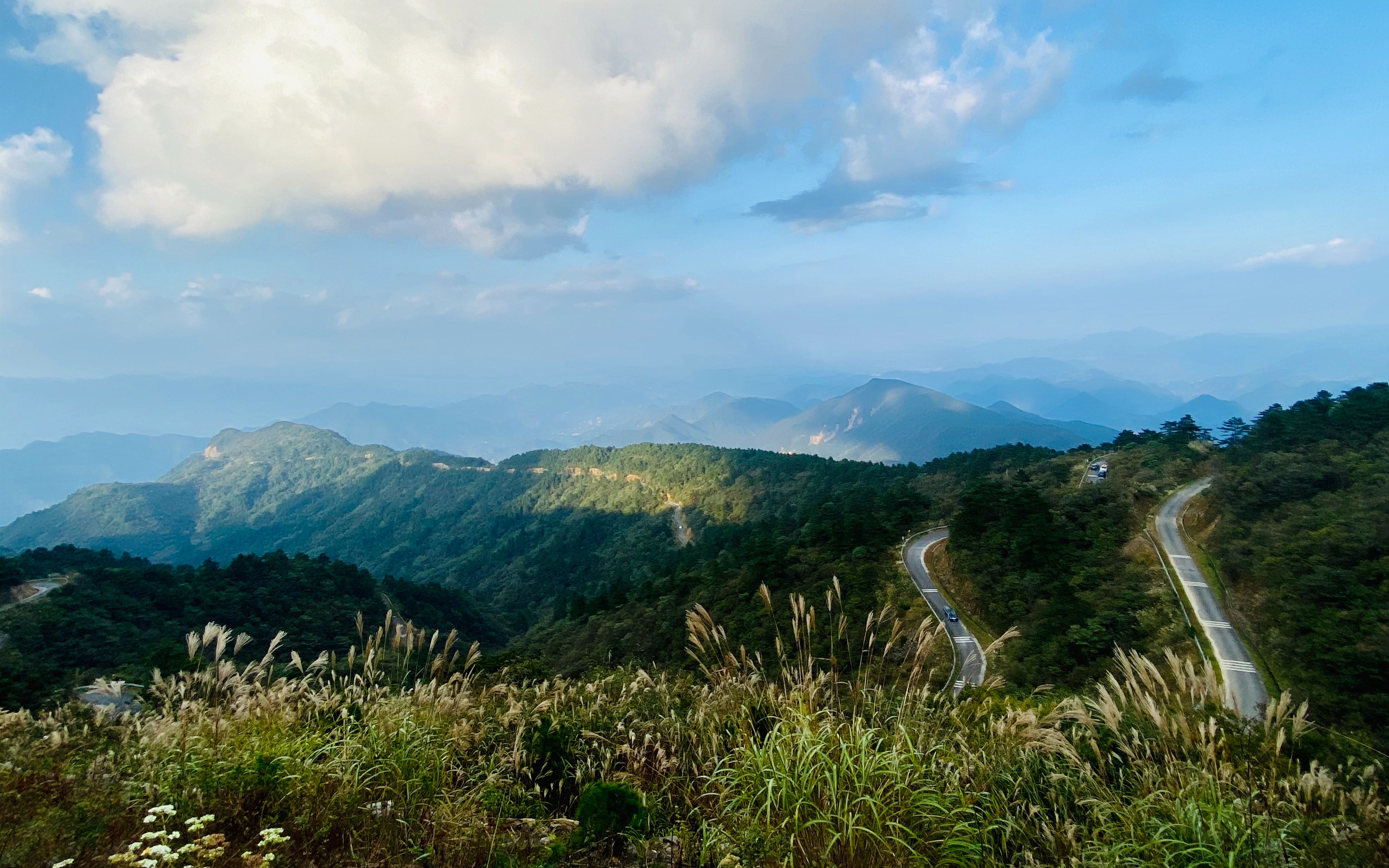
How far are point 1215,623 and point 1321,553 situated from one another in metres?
3.99

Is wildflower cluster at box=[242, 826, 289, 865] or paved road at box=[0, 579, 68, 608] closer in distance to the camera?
wildflower cluster at box=[242, 826, 289, 865]

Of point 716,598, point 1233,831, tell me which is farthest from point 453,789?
point 716,598

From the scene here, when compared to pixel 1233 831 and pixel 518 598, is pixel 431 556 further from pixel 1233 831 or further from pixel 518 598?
pixel 1233 831

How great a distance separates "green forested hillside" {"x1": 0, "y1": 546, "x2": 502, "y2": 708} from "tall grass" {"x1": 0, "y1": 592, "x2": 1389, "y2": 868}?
17499 millimetres

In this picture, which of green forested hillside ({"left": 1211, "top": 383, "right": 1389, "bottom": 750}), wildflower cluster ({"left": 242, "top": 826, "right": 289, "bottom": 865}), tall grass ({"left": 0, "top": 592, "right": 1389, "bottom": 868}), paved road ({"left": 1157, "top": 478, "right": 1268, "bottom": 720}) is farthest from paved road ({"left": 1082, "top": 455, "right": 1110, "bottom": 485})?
wildflower cluster ({"left": 242, "top": 826, "right": 289, "bottom": 865})

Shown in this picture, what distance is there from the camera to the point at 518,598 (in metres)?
89.2

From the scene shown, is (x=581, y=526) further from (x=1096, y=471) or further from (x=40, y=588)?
(x=1096, y=471)

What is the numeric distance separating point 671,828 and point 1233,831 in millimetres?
3528

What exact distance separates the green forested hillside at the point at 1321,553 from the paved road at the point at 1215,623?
650 mm

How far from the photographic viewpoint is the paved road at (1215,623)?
17359 millimetres

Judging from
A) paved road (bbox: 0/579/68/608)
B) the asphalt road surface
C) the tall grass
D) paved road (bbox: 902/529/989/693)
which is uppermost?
the asphalt road surface

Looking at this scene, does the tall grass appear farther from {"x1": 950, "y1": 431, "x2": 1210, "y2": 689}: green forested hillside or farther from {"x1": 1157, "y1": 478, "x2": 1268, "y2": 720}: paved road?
{"x1": 950, "y1": 431, "x2": 1210, "y2": 689}: green forested hillside

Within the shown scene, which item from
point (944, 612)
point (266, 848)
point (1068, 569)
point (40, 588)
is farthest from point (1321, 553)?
point (40, 588)

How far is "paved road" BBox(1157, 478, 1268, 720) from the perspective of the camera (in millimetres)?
17359
